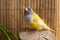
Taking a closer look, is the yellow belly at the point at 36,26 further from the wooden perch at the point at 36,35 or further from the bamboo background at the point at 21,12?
the bamboo background at the point at 21,12

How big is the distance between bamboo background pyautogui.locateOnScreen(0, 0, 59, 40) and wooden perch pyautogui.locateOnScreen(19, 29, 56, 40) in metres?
0.12

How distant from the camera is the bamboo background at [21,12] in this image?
5.33ft

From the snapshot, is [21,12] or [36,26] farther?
[21,12]

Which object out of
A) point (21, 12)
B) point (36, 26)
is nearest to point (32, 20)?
point (36, 26)

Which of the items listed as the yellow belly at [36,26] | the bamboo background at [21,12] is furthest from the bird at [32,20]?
the bamboo background at [21,12]

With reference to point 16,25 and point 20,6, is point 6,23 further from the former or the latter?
point 20,6

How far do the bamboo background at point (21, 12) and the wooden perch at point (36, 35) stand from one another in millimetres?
123

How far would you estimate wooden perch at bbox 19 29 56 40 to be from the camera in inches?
58.4

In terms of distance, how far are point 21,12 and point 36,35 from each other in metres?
0.29

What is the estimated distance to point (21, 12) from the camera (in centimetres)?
163

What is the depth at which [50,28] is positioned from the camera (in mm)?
1615

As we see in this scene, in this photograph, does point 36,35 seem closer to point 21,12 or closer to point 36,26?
point 36,26

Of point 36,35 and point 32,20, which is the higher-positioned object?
point 32,20

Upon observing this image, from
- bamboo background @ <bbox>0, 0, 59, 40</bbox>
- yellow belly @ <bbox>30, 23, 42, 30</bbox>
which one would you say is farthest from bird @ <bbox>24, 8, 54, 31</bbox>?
bamboo background @ <bbox>0, 0, 59, 40</bbox>
